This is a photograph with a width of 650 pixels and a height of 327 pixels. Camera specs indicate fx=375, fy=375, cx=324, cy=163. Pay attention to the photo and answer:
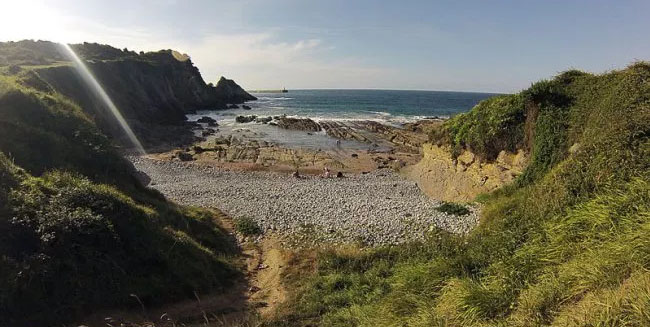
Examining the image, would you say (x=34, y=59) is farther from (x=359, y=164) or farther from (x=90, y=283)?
(x=90, y=283)

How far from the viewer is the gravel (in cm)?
1628

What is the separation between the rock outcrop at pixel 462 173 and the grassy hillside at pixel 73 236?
1250 centimetres

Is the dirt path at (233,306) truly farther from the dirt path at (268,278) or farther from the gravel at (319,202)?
the gravel at (319,202)

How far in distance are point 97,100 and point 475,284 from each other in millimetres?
50481

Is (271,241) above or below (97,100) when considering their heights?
below

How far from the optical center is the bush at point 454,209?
17795 millimetres

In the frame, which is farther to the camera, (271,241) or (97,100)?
(97,100)

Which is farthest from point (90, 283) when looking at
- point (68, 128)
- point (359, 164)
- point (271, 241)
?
point (359, 164)

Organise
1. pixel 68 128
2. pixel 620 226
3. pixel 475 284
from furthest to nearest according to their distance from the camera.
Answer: pixel 68 128
pixel 475 284
pixel 620 226

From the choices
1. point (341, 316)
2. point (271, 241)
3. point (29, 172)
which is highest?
point (29, 172)

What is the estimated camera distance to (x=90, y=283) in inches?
342

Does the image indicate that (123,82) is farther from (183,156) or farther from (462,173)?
(462,173)

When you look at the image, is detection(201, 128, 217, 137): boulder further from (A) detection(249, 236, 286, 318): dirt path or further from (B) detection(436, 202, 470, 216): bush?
(B) detection(436, 202, 470, 216): bush

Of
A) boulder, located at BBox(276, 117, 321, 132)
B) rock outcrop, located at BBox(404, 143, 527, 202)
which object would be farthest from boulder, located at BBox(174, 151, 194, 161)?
boulder, located at BBox(276, 117, 321, 132)
